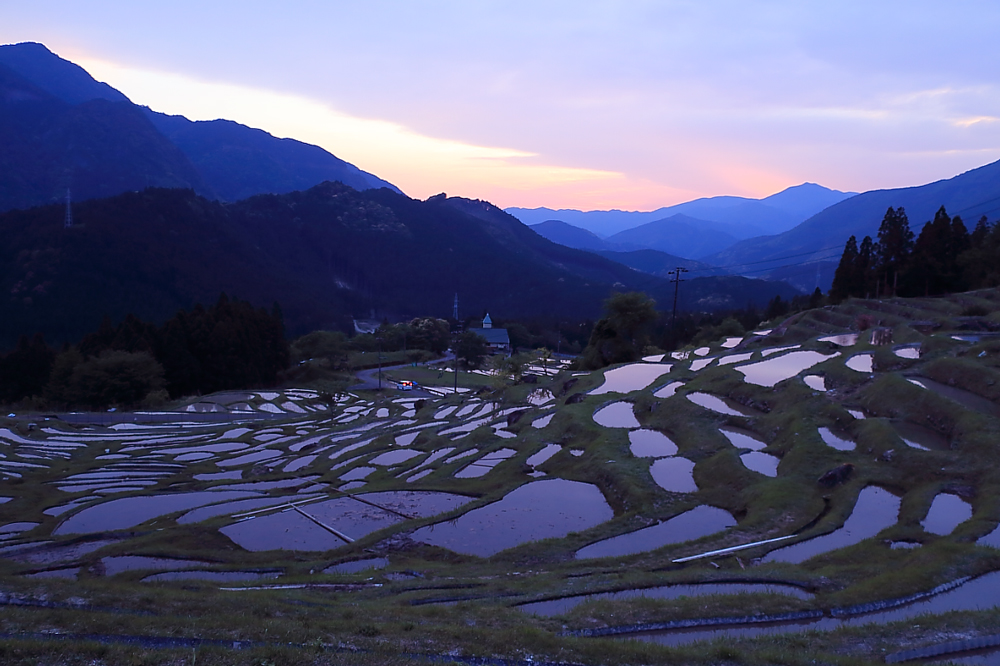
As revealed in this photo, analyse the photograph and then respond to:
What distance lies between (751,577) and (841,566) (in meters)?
1.79

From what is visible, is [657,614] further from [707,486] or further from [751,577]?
[707,486]

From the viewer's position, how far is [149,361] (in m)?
59.4

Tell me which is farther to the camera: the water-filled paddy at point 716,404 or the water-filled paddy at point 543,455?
the water-filled paddy at point 716,404

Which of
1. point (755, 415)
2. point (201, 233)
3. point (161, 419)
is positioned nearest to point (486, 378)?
point (161, 419)

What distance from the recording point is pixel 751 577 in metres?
10.5

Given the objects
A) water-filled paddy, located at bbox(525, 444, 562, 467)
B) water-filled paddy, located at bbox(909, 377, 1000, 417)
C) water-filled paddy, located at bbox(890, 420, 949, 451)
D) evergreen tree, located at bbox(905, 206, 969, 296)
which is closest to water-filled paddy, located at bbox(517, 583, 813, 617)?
water-filled paddy, located at bbox(890, 420, 949, 451)

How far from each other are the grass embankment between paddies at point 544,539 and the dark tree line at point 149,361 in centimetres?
2378

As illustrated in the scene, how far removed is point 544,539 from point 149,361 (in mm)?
58077

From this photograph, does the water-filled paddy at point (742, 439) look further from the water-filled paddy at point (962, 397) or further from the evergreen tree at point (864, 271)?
the evergreen tree at point (864, 271)

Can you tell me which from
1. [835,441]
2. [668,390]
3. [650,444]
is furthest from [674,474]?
[668,390]

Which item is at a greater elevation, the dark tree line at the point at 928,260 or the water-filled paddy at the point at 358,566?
the dark tree line at the point at 928,260

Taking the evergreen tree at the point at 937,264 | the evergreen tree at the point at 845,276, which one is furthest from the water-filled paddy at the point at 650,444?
the evergreen tree at the point at 845,276

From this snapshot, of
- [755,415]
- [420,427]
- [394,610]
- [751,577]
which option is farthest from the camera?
[420,427]

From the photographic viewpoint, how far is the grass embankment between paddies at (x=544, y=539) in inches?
304
